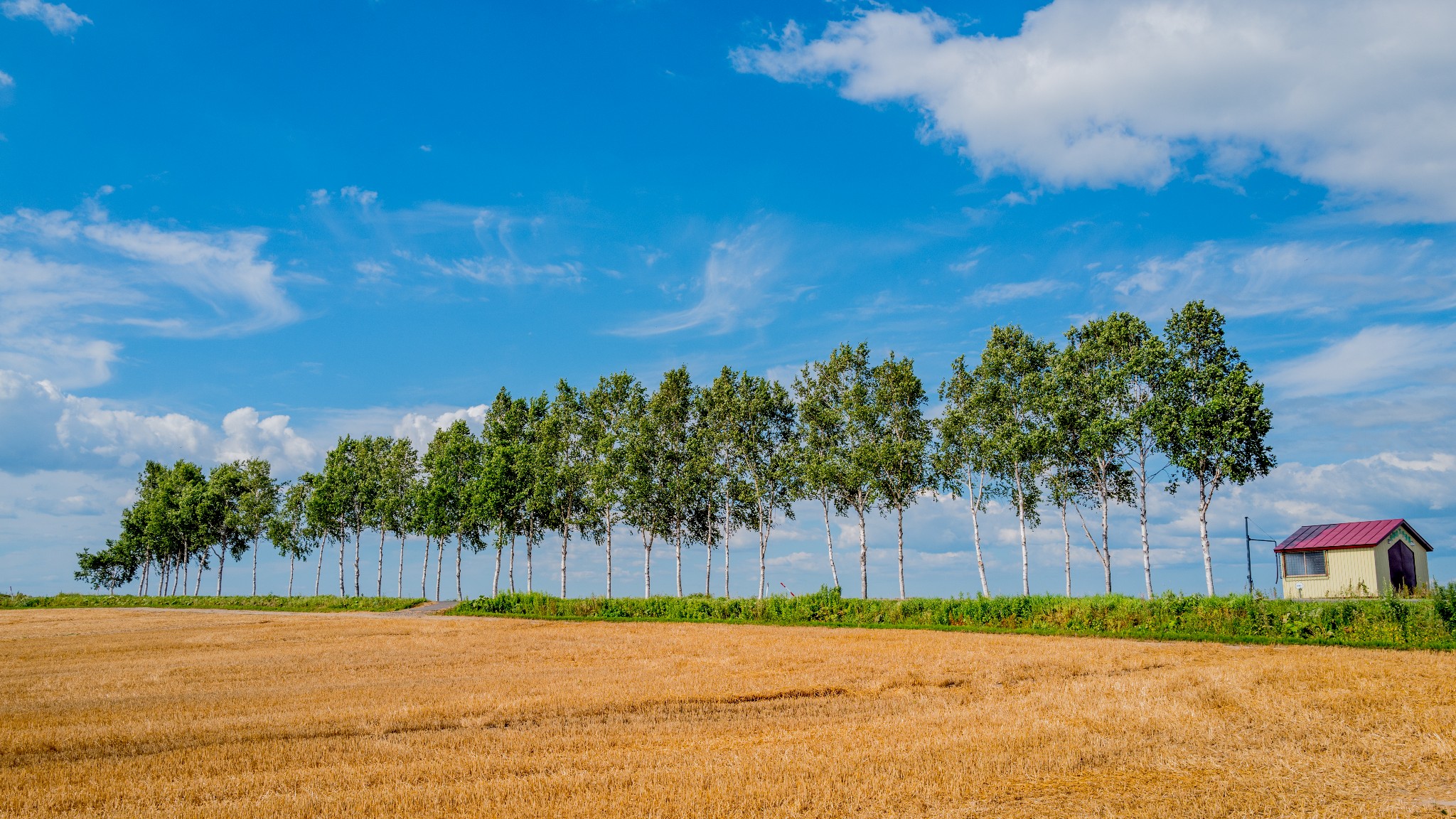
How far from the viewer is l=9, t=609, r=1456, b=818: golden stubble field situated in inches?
406

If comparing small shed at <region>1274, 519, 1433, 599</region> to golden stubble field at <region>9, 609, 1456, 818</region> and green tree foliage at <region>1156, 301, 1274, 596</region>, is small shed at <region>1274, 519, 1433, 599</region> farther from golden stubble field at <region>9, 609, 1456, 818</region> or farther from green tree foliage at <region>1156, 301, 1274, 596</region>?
golden stubble field at <region>9, 609, 1456, 818</region>

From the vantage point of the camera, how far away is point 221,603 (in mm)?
76812

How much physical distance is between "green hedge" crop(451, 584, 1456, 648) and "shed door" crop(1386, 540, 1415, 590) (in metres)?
23.6

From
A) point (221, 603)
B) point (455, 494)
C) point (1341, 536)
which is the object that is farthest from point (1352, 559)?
point (221, 603)

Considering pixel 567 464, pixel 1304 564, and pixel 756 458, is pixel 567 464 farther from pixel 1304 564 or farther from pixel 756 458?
pixel 1304 564

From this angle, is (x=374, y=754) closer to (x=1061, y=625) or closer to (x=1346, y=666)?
(x=1346, y=666)

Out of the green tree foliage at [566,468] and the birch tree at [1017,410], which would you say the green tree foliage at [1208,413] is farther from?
the green tree foliage at [566,468]

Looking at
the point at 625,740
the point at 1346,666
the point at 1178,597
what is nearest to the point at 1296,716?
the point at 1346,666

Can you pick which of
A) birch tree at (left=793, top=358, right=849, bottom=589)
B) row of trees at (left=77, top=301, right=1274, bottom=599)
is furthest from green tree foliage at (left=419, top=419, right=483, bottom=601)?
birch tree at (left=793, top=358, right=849, bottom=589)

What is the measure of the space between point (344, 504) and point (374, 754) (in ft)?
247

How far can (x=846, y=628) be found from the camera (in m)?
40.8

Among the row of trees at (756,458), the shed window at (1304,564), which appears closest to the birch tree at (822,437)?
the row of trees at (756,458)

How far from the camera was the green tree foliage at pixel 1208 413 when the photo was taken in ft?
147

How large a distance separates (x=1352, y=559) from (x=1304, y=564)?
2.92m
